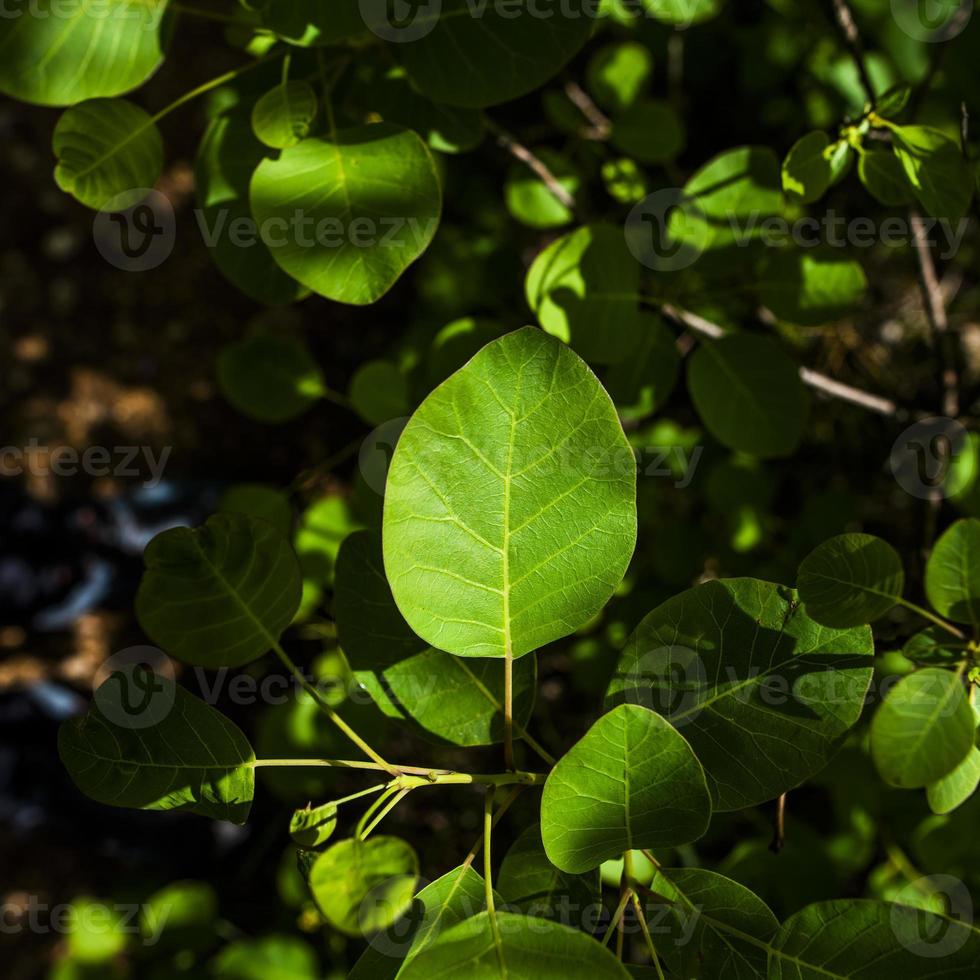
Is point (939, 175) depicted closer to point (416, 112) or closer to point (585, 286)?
point (585, 286)

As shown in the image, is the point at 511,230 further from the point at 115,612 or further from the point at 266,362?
the point at 115,612

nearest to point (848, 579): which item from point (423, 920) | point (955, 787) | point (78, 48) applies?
point (955, 787)

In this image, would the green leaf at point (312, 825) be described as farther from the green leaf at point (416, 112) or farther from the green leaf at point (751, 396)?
the green leaf at point (416, 112)

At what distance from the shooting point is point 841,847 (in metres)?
1.60

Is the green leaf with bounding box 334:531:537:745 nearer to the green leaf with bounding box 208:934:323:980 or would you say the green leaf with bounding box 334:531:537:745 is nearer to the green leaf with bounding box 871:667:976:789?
the green leaf with bounding box 871:667:976:789

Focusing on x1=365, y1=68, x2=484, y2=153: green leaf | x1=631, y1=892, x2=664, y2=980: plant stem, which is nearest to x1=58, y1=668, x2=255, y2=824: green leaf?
x1=631, y1=892, x2=664, y2=980: plant stem

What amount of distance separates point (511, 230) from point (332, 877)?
150 cm

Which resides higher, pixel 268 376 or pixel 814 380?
pixel 814 380

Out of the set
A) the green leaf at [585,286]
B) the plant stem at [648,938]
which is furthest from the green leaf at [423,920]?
the green leaf at [585,286]

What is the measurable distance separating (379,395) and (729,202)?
0.63 metres

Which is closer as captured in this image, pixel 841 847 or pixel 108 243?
pixel 841 847

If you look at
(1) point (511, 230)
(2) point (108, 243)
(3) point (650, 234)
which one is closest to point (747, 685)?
(3) point (650, 234)

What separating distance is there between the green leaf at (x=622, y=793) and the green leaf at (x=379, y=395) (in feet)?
2.58

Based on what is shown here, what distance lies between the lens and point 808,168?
0.93m
